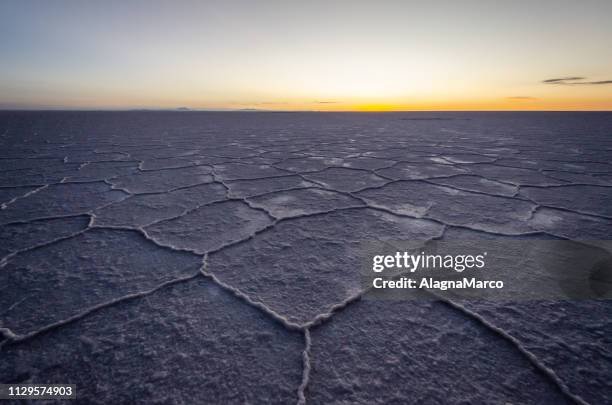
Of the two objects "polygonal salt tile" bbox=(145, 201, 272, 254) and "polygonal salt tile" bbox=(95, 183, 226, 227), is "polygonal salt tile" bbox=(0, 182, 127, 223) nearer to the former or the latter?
"polygonal salt tile" bbox=(95, 183, 226, 227)

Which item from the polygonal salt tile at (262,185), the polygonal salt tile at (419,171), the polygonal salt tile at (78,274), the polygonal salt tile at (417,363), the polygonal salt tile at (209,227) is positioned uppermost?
the polygonal salt tile at (419,171)

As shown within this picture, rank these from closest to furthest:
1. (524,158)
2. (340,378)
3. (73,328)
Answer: (340,378) → (73,328) → (524,158)

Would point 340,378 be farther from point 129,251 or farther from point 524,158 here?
point 524,158

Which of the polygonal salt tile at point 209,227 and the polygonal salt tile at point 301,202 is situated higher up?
the polygonal salt tile at point 301,202

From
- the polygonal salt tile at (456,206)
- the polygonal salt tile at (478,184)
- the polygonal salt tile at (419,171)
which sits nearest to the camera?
the polygonal salt tile at (456,206)

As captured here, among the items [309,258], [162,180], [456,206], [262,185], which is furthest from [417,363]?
[162,180]

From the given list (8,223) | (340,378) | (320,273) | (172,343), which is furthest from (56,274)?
(340,378)

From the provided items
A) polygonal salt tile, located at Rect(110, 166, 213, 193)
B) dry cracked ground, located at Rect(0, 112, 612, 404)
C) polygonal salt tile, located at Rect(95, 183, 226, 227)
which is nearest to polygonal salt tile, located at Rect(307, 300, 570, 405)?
dry cracked ground, located at Rect(0, 112, 612, 404)

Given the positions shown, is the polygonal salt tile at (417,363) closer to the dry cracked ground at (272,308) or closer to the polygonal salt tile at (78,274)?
the dry cracked ground at (272,308)

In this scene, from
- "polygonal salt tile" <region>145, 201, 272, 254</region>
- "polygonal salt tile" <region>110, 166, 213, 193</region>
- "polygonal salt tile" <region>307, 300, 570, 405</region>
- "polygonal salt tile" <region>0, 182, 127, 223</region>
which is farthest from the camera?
"polygonal salt tile" <region>110, 166, 213, 193</region>

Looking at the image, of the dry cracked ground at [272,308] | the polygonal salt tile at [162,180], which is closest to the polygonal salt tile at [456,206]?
the dry cracked ground at [272,308]

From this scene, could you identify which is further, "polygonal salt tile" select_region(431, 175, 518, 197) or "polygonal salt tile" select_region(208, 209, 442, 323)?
"polygonal salt tile" select_region(431, 175, 518, 197)
